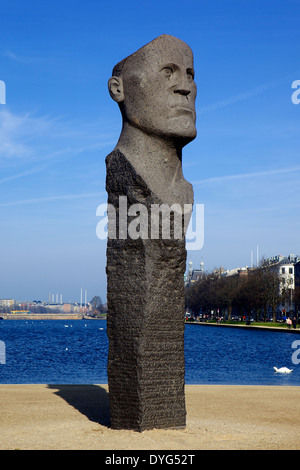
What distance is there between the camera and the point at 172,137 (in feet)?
31.2

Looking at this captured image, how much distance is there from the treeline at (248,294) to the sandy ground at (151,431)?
62326mm

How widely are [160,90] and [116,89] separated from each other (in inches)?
31.1

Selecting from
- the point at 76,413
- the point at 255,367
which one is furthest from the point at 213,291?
the point at 76,413

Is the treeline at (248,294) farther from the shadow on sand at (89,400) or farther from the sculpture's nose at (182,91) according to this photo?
the sculpture's nose at (182,91)

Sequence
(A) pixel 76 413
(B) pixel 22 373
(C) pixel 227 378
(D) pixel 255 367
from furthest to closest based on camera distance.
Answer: (D) pixel 255 367 → (B) pixel 22 373 → (C) pixel 227 378 → (A) pixel 76 413

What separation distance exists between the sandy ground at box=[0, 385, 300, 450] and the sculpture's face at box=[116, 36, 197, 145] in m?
Answer: 4.48

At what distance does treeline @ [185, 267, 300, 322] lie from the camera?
257 ft

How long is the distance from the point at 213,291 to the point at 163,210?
98.3m

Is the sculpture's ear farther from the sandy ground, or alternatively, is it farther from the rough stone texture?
the sandy ground

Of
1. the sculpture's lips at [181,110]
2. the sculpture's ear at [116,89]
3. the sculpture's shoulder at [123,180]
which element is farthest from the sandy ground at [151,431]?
the sculpture's ear at [116,89]

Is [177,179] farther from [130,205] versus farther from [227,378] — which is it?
[227,378]

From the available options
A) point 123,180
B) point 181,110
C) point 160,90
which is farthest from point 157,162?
point 160,90

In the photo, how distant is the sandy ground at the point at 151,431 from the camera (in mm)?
8320

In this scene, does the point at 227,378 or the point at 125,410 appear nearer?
the point at 125,410
